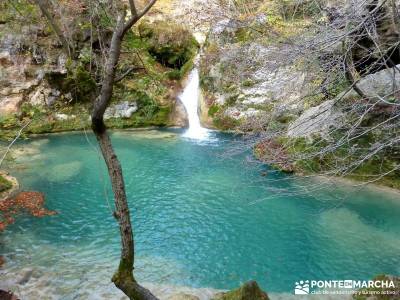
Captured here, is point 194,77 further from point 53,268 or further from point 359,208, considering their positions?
point 53,268

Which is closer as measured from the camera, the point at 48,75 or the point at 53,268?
the point at 53,268

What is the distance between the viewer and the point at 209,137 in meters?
18.4

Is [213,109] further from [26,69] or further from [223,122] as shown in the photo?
[26,69]

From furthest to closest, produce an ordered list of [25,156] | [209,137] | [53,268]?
[209,137]
[25,156]
[53,268]

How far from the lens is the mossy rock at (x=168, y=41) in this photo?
2292 cm

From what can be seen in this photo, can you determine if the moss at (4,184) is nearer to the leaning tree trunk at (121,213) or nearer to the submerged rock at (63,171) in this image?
the submerged rock at (63,171)

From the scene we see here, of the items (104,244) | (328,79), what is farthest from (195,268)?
(328,79)

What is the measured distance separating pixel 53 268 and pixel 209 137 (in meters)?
12.1

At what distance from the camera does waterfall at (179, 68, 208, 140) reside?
2015cm

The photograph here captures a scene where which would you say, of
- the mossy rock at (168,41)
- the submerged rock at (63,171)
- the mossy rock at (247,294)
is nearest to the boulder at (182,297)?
the mossy rock at (247,294)

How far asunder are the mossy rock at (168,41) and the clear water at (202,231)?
11735mm

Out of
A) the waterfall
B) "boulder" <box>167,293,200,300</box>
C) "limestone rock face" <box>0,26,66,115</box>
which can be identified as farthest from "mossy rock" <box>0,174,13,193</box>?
the waterfall

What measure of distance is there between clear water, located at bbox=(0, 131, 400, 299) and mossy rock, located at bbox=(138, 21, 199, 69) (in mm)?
11735

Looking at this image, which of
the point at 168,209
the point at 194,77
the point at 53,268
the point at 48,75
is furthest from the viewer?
the point at 194,77
